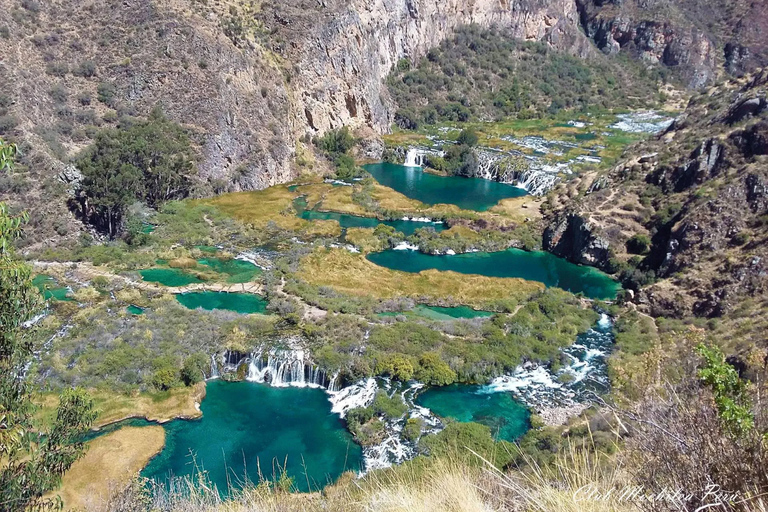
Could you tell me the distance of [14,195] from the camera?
1823 inches

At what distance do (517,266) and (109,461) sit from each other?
1448 inches

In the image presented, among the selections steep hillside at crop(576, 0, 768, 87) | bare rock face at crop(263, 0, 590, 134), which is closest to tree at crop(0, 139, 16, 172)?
bare rock face at crop(263, 0, 590, 134)

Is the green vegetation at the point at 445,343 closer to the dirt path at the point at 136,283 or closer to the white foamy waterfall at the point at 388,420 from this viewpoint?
the white foamy waterfall at the point at 388,420

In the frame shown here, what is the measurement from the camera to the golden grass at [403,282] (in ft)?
139

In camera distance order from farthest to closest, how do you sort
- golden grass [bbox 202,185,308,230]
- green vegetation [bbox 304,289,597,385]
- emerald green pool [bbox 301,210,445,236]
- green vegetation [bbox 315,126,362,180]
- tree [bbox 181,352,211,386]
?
green vegetation [bbox 315,126,362,180] → emerald green pool [bbox 301,210,445,236] → golden grass [bbox 202,185,308,230] → green vegetation [bbox 304,289,597,385] → tree [bbox 181,352,211,386]

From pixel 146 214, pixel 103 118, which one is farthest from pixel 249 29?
pixel 146 214

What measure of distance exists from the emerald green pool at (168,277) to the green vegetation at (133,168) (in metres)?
9.18

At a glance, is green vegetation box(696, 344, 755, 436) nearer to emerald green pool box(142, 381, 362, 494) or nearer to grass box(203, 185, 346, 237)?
emerald green pool box(142, 381, 362, 494)

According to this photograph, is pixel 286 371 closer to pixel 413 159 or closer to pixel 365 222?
pixel 365 222

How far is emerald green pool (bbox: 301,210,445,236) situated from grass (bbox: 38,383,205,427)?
3241 cm

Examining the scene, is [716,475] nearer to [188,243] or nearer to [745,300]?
[745,300]

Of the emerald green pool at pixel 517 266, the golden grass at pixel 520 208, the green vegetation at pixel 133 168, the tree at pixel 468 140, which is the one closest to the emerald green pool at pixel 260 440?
the emerald green pool at pixel 517 266

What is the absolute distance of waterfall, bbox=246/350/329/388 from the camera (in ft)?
101

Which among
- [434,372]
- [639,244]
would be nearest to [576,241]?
[639,244]
